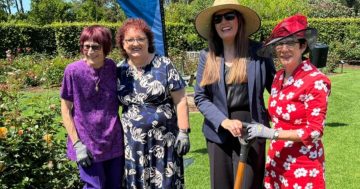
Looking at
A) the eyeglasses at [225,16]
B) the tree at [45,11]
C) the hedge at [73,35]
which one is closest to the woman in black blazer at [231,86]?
the eyeglasses at [225,16]

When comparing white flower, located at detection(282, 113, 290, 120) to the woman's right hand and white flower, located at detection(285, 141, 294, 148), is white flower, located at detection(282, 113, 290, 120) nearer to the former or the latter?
white flower, located at detection(285, 141, 294, 148)

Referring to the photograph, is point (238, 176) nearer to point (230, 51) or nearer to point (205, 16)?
point (230, 51)

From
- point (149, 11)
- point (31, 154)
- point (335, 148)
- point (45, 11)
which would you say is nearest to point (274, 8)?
point (45, 11)

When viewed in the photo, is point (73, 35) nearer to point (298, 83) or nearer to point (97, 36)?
point (97, 36)

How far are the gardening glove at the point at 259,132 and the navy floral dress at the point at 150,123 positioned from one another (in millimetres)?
663

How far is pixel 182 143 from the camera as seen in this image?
123 inches

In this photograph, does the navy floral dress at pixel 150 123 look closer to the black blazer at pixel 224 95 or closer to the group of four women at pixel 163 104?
the group of four women at pixel 163 104

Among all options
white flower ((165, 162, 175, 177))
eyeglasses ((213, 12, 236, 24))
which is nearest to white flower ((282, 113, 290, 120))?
eyeglasses ((213, 12, 236, 24))

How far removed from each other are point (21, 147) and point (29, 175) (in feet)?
0.75

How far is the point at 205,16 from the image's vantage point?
3.10 metres

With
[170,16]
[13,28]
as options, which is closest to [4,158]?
[13,28]

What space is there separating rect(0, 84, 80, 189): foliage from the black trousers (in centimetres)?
135

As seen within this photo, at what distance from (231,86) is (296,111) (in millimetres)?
506

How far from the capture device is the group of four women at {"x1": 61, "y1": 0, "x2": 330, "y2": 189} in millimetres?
2963
